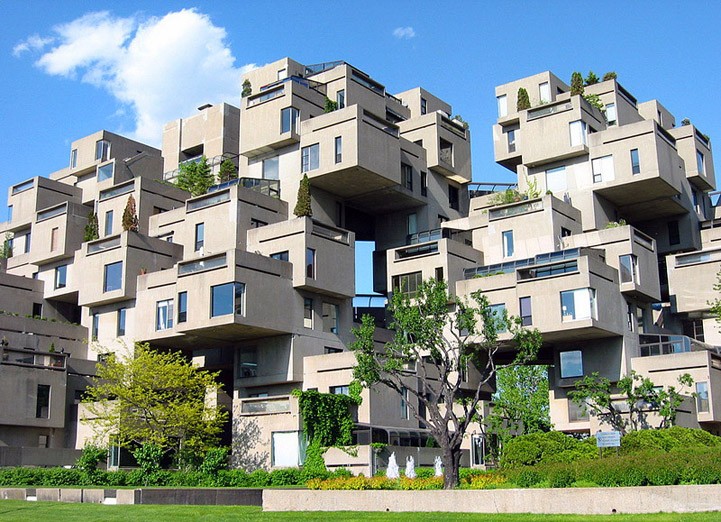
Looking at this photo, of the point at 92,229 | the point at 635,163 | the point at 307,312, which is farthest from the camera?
the point at 92,229

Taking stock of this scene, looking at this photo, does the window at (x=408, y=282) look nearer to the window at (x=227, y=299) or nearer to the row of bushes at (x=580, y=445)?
the window at (x=227, y=299)

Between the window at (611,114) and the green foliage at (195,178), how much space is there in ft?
101

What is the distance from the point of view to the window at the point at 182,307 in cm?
5241

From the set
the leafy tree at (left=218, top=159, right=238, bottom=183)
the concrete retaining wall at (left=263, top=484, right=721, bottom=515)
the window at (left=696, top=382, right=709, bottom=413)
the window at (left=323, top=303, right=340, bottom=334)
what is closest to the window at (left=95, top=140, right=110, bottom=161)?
the leafy tree at (left=218, top=159, right=238, bottom=183)

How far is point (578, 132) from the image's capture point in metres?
64.9

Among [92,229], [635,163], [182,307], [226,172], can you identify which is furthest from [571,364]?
[92,229]

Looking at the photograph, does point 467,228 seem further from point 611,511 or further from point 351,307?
point 611,511

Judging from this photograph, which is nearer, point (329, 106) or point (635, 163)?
point (635, 163)

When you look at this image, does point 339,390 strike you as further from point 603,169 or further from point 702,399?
point 603,169

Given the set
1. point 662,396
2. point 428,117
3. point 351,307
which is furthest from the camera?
point 428,117

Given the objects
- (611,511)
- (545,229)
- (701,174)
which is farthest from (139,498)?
(701,174)

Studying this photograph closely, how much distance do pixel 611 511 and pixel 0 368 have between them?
38100 millimetres

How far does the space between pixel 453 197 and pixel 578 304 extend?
23.2m

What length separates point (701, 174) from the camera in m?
72.0
